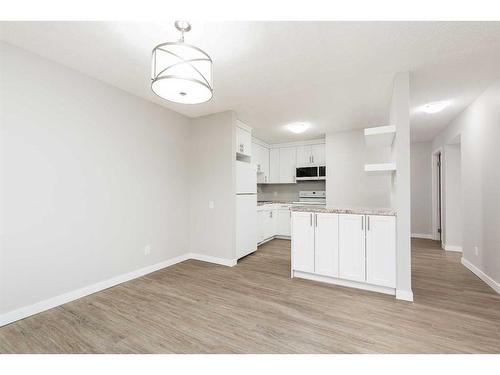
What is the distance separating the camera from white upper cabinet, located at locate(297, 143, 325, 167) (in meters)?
5.58

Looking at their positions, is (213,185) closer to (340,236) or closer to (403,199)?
(340,236)

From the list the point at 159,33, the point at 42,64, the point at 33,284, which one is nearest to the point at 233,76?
the point at 159,33

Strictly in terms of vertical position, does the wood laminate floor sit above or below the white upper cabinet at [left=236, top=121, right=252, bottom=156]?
below

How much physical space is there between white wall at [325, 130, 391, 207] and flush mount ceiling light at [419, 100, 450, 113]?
44.3 inches

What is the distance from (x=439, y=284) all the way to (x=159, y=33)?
169 inches

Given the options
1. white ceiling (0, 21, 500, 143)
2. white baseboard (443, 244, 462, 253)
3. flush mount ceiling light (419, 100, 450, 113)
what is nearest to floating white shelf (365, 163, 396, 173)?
white ceiling (0, 21, 500, 143)

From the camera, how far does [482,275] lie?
303 cm

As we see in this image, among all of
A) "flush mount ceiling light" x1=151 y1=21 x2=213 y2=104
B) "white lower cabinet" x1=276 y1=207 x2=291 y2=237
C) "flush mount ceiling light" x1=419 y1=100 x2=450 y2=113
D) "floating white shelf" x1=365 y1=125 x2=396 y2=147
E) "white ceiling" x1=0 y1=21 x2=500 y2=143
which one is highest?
"white ceiling" x1=0 y1=21 x2=500 y2=143

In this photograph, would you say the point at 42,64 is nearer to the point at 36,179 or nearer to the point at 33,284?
the point at 36,179

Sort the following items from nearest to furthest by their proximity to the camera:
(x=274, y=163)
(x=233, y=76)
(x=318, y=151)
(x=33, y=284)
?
(x=33, y=284), (x=233, y=76), (x=318, y=151), (x=274, y=163)

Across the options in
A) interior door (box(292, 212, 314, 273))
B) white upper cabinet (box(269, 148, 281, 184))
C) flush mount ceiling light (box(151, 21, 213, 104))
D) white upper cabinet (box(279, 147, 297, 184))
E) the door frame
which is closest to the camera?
flush mount ceiling light (box(151, 21, 213, 104))

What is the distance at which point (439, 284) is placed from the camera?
2906mm

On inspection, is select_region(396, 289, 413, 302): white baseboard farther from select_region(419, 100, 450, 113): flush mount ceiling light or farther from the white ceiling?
select_region(419, 100, 450, 113): flush mount ceiling light

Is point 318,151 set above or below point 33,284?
above
